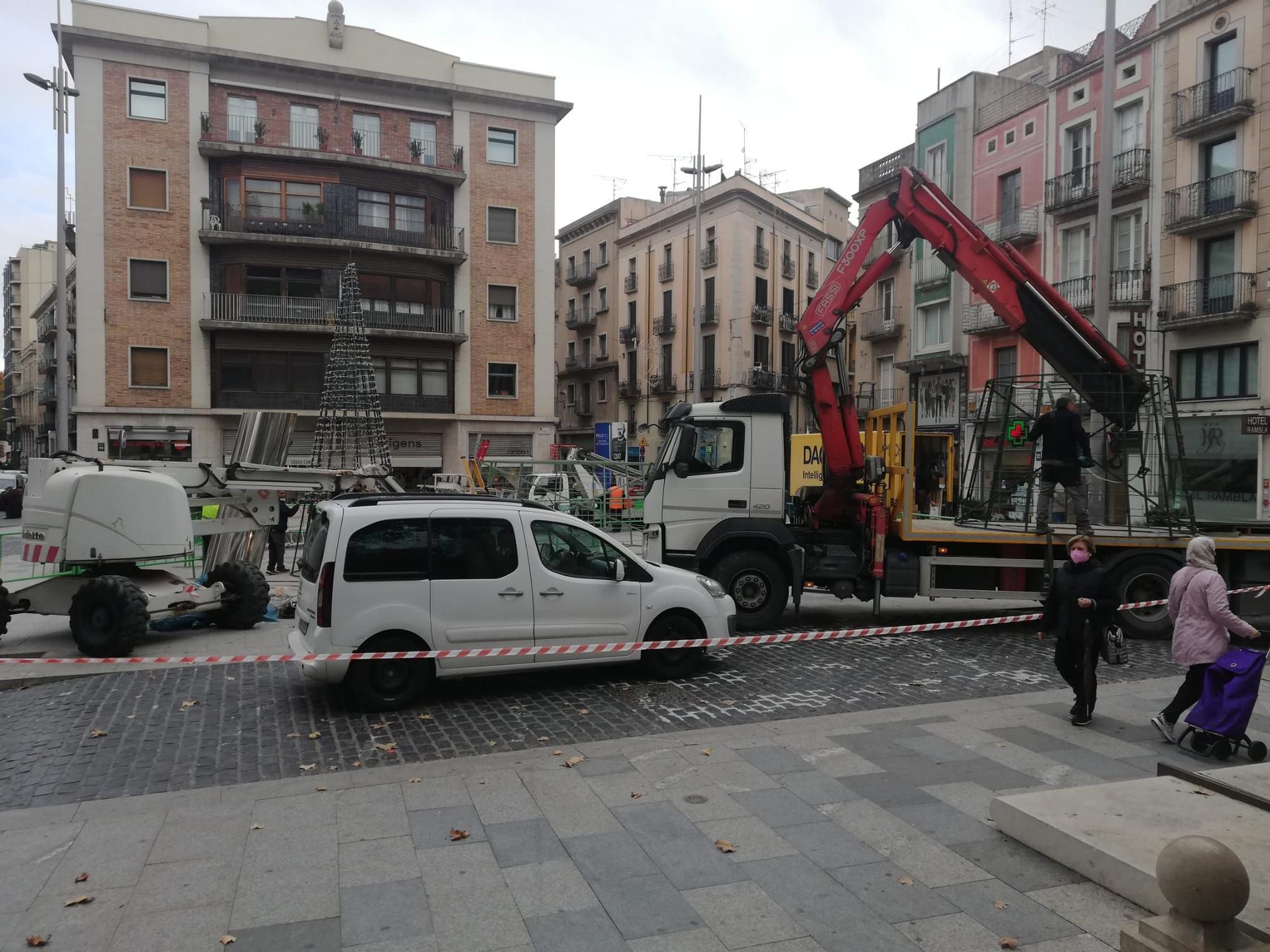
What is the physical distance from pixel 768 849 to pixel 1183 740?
4029 mm

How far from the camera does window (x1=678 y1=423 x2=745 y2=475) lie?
11680 mm

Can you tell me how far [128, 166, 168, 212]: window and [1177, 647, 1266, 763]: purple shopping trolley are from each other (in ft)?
123

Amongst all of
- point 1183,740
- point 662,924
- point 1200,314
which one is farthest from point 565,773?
point 1200,314

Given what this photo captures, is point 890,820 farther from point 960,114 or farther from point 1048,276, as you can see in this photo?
point 960,114

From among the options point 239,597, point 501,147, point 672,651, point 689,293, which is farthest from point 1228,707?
point 689,293

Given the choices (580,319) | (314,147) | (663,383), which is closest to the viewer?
(314,147)

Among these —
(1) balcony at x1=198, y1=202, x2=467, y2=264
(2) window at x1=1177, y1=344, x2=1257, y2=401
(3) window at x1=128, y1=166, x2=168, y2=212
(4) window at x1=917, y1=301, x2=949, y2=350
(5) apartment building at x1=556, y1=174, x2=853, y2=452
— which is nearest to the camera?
(2) window at x1=1177, y1=344, x2=1257, y2=401

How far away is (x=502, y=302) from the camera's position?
39.1m

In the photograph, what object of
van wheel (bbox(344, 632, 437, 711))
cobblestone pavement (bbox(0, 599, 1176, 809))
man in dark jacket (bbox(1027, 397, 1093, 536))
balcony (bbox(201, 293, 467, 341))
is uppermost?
balcony (bbox(201, 293, 467, 341))

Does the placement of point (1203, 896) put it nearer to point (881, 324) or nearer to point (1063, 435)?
point (1063, 435)

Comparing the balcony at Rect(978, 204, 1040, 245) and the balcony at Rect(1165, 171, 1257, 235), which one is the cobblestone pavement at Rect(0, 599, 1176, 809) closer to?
the balcony at Rect(1165, 171, 1257, 235)

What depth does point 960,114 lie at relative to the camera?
3278 centimetres

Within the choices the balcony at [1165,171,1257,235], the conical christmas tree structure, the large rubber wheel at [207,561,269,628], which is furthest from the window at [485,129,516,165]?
the large rubber wheel at [207,561,269,628]

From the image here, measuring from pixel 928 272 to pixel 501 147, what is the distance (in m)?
18.3
